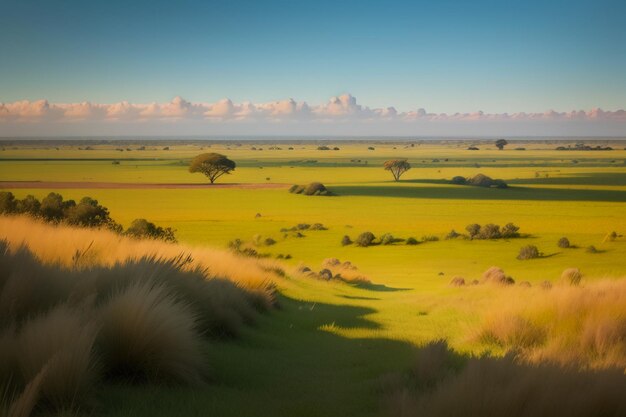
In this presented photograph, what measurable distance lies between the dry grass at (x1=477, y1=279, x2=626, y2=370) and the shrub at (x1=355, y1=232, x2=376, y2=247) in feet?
91.1

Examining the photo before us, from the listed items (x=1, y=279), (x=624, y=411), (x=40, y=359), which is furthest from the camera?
(x=1, y=279)

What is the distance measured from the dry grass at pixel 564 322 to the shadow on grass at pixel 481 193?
33.0 meters

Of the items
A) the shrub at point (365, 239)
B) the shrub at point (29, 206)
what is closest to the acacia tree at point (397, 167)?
the shrub at point (365, 239)

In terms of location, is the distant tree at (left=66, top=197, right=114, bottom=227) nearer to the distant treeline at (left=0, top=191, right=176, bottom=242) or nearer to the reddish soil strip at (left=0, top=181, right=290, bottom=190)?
the distant treeline at (left=0, top=191, right=176, bottom=242)

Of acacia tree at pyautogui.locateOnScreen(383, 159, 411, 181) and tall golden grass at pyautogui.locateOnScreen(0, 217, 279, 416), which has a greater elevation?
tall golden grass at pyautogui.locateOnScreen(0, 217, 279, 416)

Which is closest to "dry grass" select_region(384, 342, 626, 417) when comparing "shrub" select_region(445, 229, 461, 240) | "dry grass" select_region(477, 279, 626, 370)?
"dry grass" select_region(477, 279, 626, 370)

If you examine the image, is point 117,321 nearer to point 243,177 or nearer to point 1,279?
point 1,279

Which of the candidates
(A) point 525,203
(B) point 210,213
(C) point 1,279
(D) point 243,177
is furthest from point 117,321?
(D) point 243,177

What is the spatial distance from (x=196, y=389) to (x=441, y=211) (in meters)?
44.7

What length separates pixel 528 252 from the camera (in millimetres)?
28906

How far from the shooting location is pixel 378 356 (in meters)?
7.77

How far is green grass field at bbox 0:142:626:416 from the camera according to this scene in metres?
5.70

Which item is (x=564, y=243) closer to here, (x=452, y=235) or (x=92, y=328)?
(x=452, y=235)

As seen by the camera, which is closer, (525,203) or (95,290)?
(95,290)
